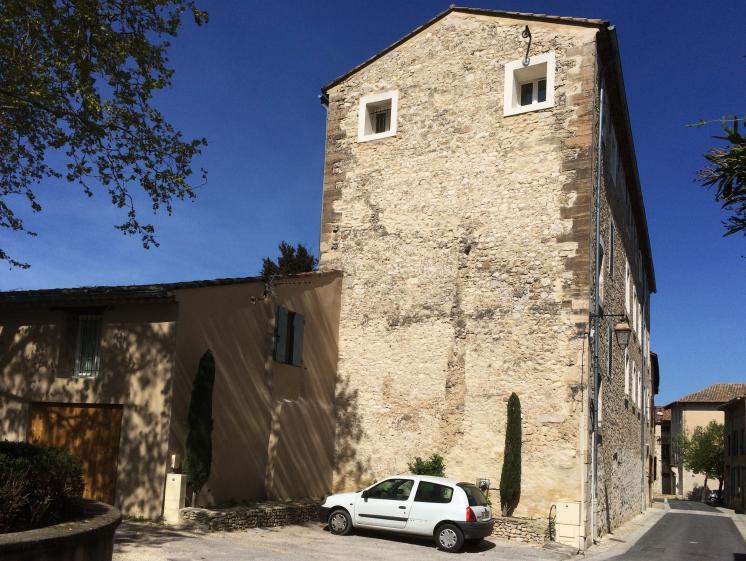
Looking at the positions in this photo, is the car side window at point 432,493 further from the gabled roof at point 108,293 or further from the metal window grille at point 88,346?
the metal window grille at point 88,346

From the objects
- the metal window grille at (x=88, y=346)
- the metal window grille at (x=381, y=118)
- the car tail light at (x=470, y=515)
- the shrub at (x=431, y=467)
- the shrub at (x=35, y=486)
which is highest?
the metal window grille at (x=381, y=118)

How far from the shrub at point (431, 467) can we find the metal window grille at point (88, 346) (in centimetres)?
708

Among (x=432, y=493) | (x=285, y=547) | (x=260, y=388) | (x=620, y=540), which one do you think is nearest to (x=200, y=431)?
(x=260, y=388)

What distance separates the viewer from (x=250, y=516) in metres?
13.1

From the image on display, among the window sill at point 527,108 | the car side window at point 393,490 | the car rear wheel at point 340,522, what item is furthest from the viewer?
the window sill at point 527,108

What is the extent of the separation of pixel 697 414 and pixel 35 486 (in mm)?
63810

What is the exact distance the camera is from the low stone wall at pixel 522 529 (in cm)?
1380

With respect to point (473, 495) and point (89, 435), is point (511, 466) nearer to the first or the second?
point (473, 495)

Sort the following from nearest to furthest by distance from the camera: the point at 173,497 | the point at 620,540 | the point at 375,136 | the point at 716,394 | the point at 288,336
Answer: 1. the point at 173,497
2. the point at 288,336
3. the point at 620,540
4. the point at 375,136
5. the point at 716,394

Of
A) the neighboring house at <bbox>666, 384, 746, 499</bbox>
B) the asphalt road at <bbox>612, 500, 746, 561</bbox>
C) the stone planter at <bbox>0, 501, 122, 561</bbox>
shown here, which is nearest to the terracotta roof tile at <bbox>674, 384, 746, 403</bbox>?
the neighboring house at <bbox>666, 384, 746, 499</bbox>

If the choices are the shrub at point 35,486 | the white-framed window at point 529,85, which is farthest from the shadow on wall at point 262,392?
the shrub at point 35,486

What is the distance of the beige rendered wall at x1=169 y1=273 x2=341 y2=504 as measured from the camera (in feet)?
43.8

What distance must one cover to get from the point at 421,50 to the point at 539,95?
135 inches

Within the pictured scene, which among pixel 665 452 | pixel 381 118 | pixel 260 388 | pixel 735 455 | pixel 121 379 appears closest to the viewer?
pixel 121 379
